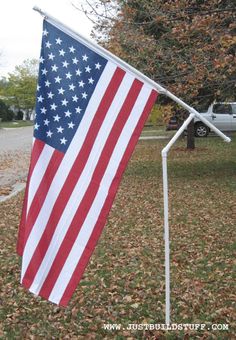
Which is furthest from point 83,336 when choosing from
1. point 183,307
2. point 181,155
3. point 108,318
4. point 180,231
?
point 181,155

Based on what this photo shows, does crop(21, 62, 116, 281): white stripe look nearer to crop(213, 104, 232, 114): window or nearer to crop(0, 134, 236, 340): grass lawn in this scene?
crop(0, 134, 236, 340): grass lawn

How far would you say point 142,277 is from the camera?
20.6ft

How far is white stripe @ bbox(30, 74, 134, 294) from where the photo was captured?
410 centimetres

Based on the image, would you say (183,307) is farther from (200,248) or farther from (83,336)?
(200,248)

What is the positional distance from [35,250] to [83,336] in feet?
3.63

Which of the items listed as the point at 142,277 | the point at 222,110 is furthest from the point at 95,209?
the point at 222,110

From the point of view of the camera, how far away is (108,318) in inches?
202

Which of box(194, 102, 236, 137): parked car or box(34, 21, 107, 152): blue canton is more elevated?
box(34, 21, 107, 152): blue canton

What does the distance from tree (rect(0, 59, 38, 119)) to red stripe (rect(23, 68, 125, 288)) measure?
87.2 m

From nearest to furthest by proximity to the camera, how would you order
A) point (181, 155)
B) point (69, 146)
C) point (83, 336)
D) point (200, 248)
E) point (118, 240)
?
1. point (69, 146)
2. point (83, 336)
3. point (200, 248)
4. point (118, 240)
5. point (181, 155)

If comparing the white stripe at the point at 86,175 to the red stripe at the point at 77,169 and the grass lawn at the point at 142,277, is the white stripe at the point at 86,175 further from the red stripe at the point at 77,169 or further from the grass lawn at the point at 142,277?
the grass lawn at the point at 142,277

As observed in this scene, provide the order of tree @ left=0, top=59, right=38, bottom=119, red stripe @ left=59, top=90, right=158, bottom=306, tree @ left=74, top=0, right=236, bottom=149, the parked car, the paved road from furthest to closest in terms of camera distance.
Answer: tree @ left=0, top=59, right=38, bottom=119
the paved road
the parked car
tree @ left=74, top=0, right=236, bottom=149
red stripe @ left=59, top=90, right=158, bottom=306

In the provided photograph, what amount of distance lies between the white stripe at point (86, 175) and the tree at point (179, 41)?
543 centimetres

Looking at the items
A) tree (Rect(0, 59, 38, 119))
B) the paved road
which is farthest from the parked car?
tree (Rect(0, 59, 38, 119))
